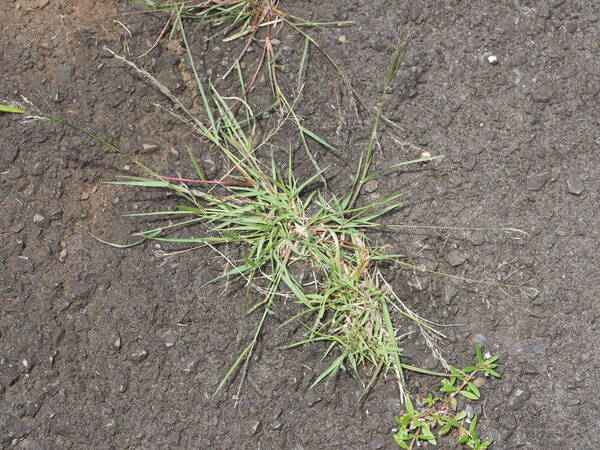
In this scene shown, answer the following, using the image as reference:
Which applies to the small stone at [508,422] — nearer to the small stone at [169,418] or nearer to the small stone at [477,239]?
the small stone at [477,239]

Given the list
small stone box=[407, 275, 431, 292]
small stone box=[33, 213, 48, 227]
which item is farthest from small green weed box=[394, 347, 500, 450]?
small stone box=[33, 213, 48, 227]

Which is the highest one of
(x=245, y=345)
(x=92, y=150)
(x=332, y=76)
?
(x=332, y=76)

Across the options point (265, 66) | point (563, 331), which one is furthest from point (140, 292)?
point (563, 331)

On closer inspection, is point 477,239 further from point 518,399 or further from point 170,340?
point 170,340

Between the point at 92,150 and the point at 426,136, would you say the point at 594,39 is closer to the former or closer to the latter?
the point at 426,136

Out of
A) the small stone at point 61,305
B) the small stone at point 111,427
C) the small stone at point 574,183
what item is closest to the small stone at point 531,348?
the small stone at point 574,183

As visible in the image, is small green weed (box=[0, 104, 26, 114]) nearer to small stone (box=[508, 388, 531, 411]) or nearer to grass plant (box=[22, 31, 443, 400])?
grass plant (box=[22, 31, 443, 400])
